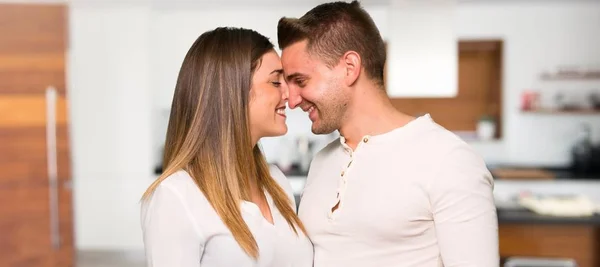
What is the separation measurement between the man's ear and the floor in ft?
14.2

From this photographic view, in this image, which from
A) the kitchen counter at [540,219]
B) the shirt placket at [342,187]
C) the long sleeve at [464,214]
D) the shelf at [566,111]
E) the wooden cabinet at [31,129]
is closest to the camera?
the long sleeve at [464,214]

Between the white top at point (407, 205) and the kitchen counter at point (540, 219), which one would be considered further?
the kitchen counter at point (540, 219)

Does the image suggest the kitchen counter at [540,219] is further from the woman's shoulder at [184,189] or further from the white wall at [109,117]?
the white wall at [109,117]

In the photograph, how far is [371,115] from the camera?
1.74 m

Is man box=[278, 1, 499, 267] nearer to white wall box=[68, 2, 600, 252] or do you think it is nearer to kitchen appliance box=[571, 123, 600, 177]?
white wall box=[68, 2, 600, 252]

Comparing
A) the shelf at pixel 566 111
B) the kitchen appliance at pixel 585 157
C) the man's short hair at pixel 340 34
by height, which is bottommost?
the kitchen appliance at pixel 585 157

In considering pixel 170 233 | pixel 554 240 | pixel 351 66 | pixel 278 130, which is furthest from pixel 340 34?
pixel 554 240

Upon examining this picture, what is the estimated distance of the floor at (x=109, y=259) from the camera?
5555 millimetres

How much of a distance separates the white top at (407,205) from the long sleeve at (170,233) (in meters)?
0.37

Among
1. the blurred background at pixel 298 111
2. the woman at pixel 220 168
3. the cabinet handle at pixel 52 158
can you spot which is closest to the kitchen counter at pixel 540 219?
the blurred background at pixel 298 111

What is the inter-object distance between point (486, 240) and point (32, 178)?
11.4 feet

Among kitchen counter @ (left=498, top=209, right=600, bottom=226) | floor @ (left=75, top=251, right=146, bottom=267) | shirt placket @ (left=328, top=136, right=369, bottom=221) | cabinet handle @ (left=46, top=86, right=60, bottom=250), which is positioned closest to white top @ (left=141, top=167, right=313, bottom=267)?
shirt placket @ (left=328, top=136, right=369, bottom=221)

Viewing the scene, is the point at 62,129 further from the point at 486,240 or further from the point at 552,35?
the point at 552,35

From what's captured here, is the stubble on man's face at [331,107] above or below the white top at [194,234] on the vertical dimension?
above
